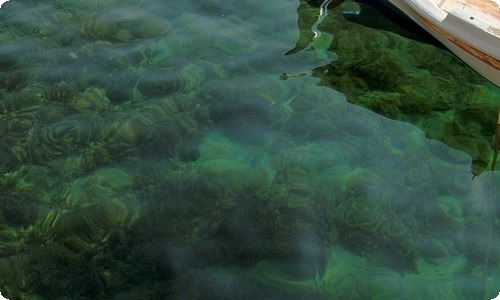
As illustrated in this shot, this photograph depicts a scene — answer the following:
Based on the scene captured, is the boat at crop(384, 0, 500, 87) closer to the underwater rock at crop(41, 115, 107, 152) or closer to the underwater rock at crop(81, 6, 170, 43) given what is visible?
the underwater rock at crop(81, 6, 170, 43)

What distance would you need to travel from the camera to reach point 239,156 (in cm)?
835

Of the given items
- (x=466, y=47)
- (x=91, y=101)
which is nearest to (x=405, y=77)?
(x=466, y=47)

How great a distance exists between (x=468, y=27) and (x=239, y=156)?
4.08 metres

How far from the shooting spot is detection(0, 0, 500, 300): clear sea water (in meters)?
6.97

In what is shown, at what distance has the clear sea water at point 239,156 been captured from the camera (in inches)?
275

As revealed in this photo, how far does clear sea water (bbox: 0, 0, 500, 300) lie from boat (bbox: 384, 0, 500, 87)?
1.13 ft

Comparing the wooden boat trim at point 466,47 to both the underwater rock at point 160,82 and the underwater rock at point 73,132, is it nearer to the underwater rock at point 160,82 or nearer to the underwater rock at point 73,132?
the underwater rock at point 160,82

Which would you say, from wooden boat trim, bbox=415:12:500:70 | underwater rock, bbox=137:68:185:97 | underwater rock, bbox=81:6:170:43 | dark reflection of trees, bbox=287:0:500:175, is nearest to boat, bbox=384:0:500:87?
wooden boat trim, bbox=415:12:500:70

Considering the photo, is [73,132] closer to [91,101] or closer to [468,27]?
[91,101]

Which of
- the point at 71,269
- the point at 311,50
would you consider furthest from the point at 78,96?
the point at 311,50

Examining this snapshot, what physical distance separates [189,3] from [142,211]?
534cm

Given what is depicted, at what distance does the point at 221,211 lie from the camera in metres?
7.55

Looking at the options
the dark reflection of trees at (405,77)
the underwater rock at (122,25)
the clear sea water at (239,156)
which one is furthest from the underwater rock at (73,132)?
the dark reflection of trees at (405,77)

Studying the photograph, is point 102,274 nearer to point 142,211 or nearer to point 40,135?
point 142,211
